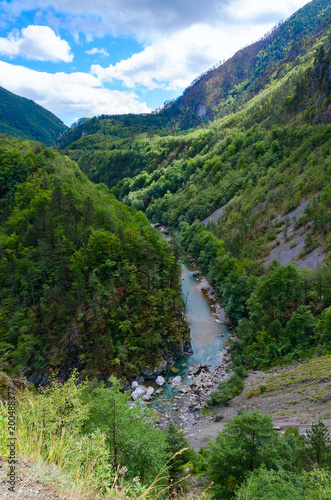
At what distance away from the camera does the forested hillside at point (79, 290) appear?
33.0 metres

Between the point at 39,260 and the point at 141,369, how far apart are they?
1979 cm

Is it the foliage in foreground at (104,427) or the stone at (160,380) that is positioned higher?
the foliage in foreground at (104,427)

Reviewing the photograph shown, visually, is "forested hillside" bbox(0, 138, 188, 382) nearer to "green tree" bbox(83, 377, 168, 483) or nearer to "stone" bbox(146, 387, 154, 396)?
"stone" bbox(146, 387, 154, 396)

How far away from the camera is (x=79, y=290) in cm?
3469

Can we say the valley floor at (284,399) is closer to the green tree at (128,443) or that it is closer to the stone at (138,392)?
the stone at (138,392)

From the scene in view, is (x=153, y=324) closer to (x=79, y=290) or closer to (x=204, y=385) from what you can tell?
(x=204, y=385)

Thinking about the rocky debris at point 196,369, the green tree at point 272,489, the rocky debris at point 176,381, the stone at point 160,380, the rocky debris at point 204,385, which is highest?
the green tree at point 272,489

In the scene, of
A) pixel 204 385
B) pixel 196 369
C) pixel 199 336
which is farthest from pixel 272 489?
pixel 199 336

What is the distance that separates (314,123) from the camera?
268 feet

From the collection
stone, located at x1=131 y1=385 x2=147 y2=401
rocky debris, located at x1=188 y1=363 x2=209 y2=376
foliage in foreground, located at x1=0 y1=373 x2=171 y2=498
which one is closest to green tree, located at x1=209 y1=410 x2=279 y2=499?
foliage in foreground, located at x1=0 y1=373 x2=171 y2=498

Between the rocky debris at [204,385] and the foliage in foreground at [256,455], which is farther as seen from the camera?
the rocky debris at [204,385]

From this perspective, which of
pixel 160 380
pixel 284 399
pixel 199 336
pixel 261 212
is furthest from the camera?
pixel 261 212

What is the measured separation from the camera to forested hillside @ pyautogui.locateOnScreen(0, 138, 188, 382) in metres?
33.0

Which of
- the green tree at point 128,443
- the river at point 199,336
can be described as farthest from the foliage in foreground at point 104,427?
the river at point 199,336
